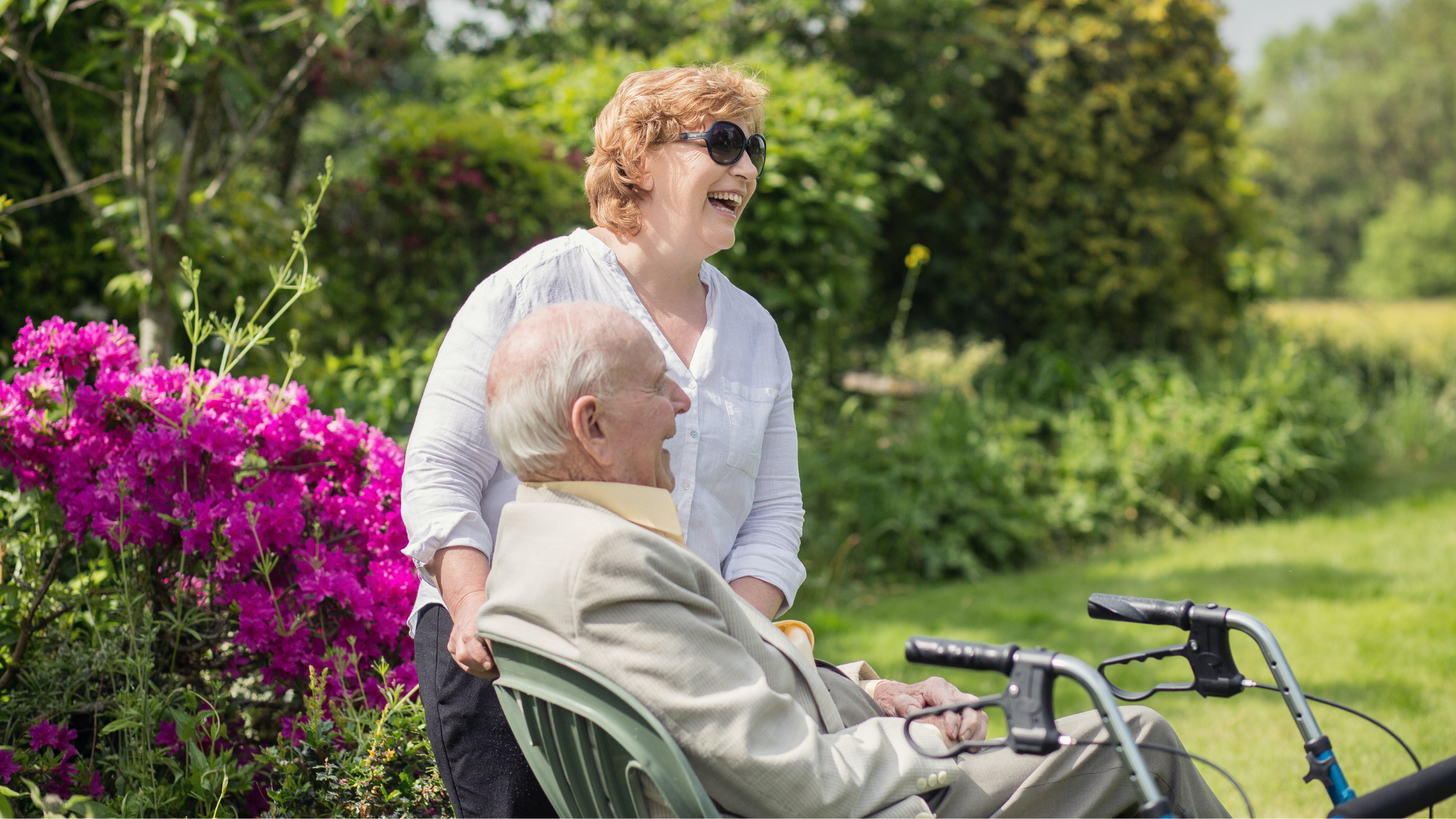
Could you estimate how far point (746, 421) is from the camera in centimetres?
224

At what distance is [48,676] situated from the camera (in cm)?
254

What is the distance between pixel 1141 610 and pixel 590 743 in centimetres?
99

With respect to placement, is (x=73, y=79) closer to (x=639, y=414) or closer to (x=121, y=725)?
(x=121, y=725)

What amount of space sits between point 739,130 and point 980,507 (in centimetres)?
445

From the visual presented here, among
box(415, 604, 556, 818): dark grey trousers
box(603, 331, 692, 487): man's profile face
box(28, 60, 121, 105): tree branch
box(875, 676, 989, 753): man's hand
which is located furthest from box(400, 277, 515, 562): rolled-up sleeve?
box(28, 60, 121, 105): tree branch

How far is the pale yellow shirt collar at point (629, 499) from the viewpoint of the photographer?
1632 mm

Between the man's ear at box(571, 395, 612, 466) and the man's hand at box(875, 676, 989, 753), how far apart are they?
687 mm

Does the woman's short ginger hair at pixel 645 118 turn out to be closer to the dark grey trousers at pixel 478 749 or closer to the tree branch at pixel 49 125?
the dark grey trousers at pixel 478 749

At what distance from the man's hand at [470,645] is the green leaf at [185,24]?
2216mm

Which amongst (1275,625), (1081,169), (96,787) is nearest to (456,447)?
(96,787)

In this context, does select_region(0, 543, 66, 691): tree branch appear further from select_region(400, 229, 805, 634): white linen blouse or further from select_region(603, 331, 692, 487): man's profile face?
select_region(603, 331, 692, 487): man's profile face

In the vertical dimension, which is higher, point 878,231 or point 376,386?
point 878,231

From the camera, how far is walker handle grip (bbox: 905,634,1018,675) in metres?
1.47

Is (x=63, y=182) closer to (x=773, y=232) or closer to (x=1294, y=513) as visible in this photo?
(x=773, y=232)
